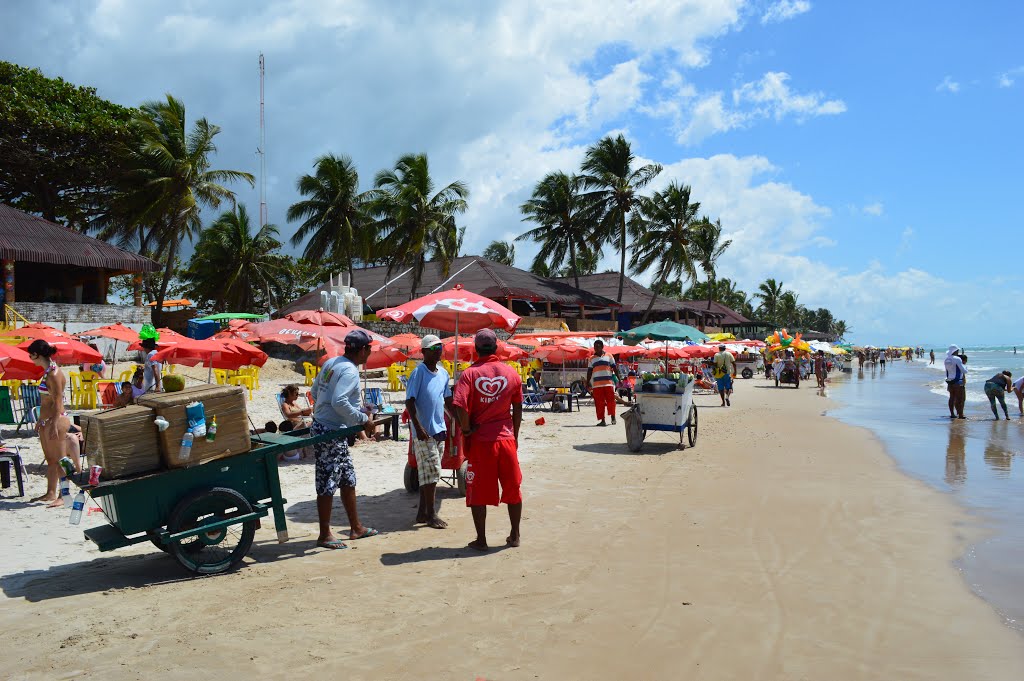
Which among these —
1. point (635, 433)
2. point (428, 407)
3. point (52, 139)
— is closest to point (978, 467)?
point (635, 433)

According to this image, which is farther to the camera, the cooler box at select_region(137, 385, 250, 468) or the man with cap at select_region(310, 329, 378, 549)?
the man with cap at select_region(310, 329, 378, 549)

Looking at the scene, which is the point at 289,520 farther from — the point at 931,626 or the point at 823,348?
the point at 823,348

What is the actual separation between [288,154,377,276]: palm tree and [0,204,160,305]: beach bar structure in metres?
9.26

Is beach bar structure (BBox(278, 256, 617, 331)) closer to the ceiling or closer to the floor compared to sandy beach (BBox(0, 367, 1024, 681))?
closer to the ceiling

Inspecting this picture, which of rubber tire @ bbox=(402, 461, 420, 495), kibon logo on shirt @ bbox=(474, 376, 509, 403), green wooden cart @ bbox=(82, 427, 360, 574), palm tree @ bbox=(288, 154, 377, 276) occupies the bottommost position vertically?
rubber tire @ bbox=(402, 461, 420, 495)

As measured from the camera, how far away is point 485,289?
3319 cm

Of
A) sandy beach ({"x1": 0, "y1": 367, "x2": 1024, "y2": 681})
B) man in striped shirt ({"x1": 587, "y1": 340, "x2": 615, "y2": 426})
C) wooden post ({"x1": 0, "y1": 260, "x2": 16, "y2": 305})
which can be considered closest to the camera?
sandy beach ({"x1": 0, "y1": 367, "x2": 1024, "y2": 681})

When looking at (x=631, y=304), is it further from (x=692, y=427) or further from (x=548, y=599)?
(x=548, y=599)

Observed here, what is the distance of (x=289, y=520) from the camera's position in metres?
6.28

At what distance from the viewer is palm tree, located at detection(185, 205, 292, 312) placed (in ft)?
117

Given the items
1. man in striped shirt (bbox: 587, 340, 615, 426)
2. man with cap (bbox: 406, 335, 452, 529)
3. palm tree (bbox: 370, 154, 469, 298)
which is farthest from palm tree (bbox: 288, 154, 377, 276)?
man with cap (bbox: 406, 335, 452, 529)

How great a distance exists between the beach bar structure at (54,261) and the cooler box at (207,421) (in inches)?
821

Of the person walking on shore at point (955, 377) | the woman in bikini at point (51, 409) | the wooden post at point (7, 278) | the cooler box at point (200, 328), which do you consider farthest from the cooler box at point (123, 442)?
the cooler box at point (200, 328)

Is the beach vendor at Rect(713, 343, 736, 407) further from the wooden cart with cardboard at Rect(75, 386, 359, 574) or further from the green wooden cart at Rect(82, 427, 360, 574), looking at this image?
the wooden cart with cardboard at Rect(75, 386, 359, 574)
